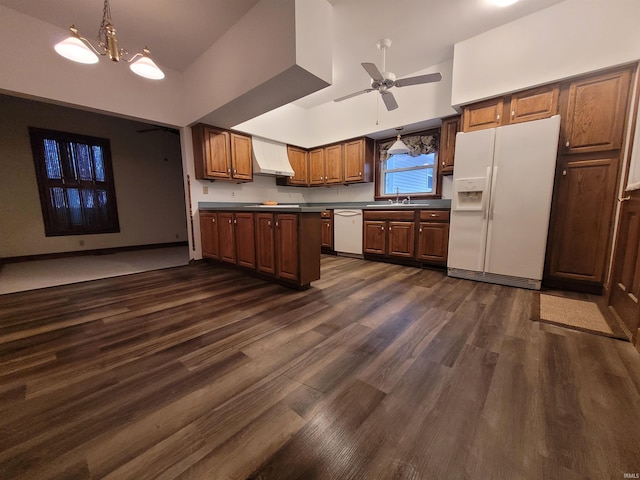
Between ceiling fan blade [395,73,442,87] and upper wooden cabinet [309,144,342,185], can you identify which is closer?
ceiling fan blade [395,73,442,87]

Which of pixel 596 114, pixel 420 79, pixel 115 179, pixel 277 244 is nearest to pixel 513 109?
pixel 596 114

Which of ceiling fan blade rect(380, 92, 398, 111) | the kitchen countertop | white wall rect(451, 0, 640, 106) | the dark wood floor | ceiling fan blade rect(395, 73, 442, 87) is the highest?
white wall rect(451, 0, 640, 106)

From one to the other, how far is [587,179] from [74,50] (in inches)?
183

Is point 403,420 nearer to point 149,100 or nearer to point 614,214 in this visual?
point 614,214

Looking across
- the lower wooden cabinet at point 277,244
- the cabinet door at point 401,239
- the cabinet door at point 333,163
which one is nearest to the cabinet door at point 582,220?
the cabinet door at point 401,239

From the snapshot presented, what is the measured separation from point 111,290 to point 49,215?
3.26 meters

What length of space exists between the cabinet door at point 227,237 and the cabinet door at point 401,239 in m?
2.39

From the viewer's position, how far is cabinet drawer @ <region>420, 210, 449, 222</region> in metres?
3.28

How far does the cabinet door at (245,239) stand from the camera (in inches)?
122

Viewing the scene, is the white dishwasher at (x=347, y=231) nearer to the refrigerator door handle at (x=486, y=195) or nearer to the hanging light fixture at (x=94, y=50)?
the refrigerator door handle at (x=486, y=195)

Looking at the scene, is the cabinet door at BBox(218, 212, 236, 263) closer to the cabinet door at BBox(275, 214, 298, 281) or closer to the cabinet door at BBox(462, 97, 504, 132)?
the cabinet door at BBox(275, 214, 298, 281)

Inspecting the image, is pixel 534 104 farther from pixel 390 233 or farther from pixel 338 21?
pixel 338 21

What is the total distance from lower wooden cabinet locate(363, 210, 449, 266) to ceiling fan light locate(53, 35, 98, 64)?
3.56 metres

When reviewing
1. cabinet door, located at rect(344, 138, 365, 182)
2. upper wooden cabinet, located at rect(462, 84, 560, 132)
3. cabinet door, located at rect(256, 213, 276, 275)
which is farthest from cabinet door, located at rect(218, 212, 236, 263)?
upper wooden cabinet, located at rect(462, 84, 560, 132)
